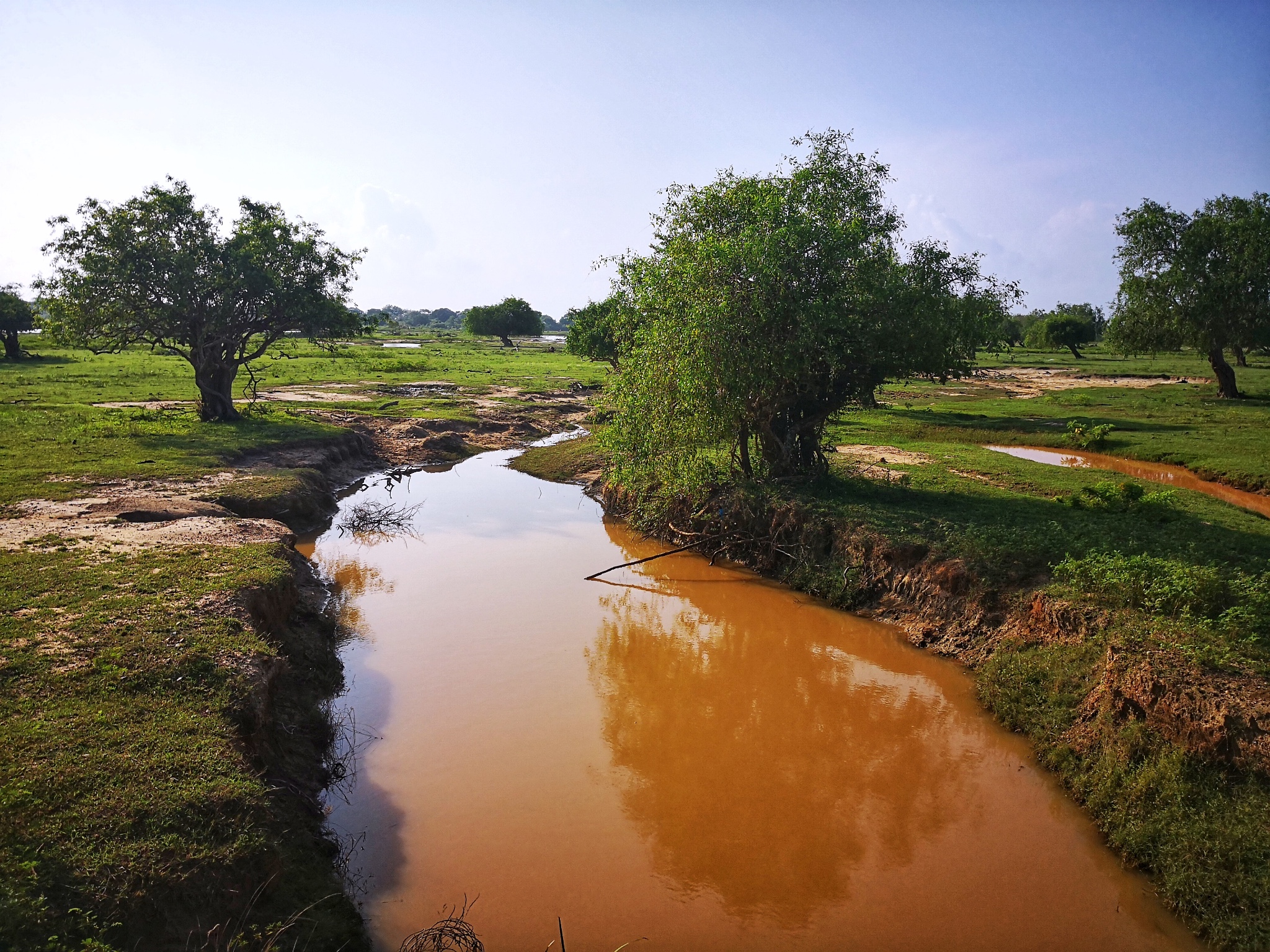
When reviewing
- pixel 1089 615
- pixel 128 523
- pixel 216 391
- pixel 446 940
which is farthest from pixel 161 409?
pixel 1089 615

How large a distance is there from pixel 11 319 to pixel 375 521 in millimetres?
45829

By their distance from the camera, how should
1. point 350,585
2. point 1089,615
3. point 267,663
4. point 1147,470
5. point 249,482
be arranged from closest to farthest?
point 267,663 → point 1089,615 → point 350,585 → point 249,482 → point 1147,470

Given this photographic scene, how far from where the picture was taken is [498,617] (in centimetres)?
1473

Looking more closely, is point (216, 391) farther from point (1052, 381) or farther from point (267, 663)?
point (1052, 381)

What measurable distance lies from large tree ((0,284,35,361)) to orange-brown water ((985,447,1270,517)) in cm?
5716

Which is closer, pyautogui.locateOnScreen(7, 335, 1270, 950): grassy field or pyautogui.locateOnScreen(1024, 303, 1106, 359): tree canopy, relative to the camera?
pyautogui.locateOnScreen(7, 335, 1270, 950): grassy field

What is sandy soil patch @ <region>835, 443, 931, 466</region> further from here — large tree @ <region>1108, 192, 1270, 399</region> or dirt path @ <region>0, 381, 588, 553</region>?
large tree @ <region>1108, 192, 1270, 399</region>

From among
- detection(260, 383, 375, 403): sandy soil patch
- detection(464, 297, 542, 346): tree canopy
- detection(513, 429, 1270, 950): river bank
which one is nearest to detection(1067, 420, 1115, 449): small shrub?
detection(513, 429, 1270, 950): river bank

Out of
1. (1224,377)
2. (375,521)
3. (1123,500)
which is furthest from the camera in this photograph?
(1224,377)

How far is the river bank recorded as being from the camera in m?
7.73

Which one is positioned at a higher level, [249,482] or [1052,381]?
[1052,381]

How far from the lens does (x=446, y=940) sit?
274 inches

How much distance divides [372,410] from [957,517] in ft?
89.4

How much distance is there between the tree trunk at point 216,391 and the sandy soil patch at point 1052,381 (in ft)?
124
